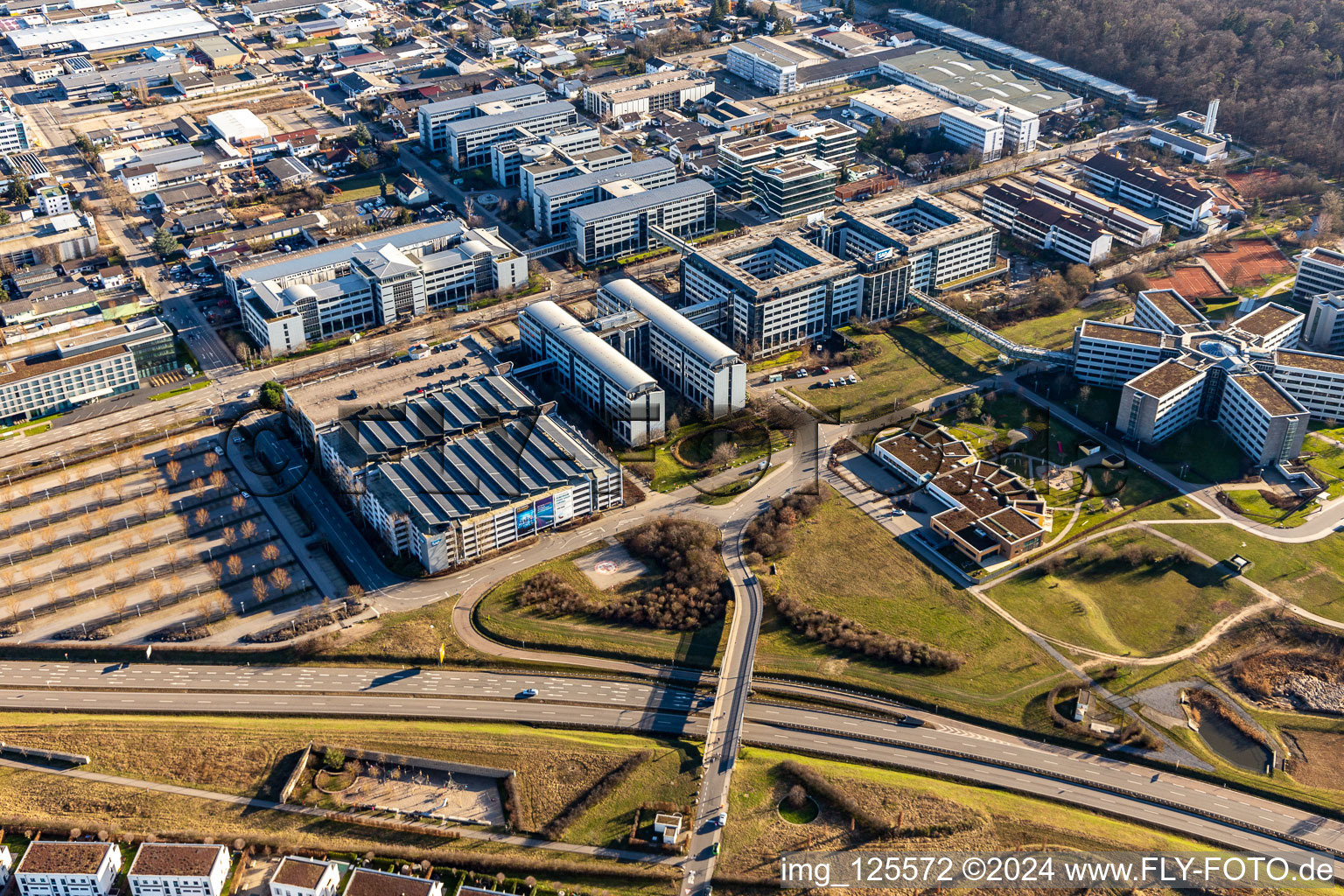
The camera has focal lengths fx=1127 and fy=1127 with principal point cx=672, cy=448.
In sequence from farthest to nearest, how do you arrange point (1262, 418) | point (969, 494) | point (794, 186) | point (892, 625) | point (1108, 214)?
point (794, 186) < point (1108, 214) < point (1262, 418) < point (969, 494) < point (892, 625)

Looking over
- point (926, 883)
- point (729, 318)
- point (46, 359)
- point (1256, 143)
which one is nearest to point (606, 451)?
point (729, 318)

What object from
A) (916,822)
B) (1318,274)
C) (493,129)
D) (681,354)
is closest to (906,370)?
(681,354)

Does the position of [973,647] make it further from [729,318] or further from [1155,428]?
[729,318]

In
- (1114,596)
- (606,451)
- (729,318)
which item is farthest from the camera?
(729,318)

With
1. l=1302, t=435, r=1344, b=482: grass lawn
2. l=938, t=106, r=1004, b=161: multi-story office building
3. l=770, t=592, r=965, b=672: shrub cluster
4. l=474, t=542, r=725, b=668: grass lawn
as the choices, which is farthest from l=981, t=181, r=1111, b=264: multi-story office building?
l=474, t=542, r=725, b=668: grass lawn

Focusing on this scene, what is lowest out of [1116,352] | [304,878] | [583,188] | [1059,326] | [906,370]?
[304,878]

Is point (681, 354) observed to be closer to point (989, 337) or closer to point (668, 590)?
point (668, 590)

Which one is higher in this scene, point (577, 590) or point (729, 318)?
point (729, 318)
